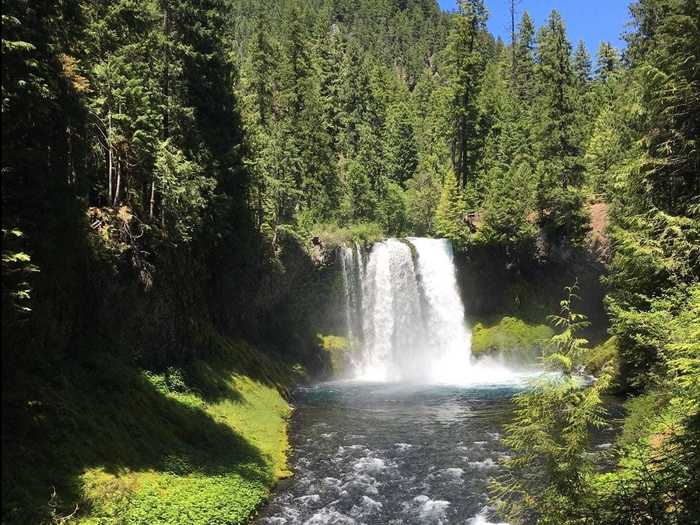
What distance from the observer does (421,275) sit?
41.2 meters

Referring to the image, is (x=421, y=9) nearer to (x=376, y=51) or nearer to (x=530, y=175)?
(x=376, y=51)

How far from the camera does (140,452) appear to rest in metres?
14.0

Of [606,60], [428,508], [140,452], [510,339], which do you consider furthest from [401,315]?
[606,60]

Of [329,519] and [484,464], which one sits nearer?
[329,519]

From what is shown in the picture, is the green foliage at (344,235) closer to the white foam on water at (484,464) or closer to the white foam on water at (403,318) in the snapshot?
the white foam on water at (403,318)

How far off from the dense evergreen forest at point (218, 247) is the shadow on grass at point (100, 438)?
65 millimetres

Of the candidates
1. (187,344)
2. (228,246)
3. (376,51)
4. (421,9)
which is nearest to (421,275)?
(228,246)

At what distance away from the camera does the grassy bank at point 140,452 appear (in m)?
10.5

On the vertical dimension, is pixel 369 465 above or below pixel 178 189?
below

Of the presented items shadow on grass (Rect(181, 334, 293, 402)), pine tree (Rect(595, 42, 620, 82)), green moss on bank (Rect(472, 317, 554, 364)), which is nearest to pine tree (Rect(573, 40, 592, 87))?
pine tree (Rect(595, 42, 620, 82))

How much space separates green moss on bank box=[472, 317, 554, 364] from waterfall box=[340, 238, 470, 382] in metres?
1.05

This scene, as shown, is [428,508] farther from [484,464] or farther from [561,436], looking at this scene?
[561,436]

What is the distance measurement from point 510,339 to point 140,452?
31583mm

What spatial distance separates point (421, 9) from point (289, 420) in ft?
454
